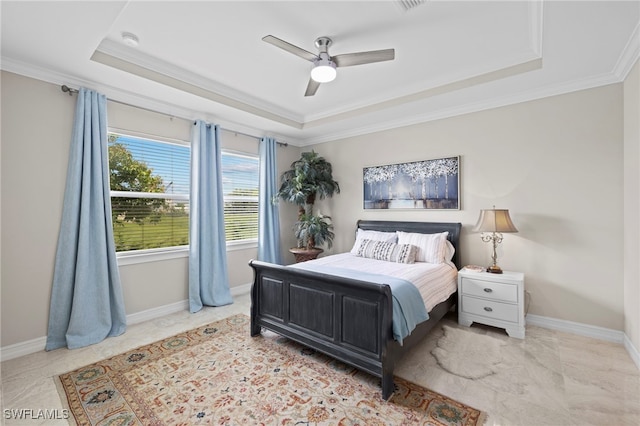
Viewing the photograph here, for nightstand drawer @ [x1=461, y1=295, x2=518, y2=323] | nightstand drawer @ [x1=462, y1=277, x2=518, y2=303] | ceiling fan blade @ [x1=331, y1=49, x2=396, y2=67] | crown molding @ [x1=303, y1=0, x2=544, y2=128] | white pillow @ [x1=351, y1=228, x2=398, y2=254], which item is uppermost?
crown molding @ [x1=303, y1=0, x2=544, y2=128]

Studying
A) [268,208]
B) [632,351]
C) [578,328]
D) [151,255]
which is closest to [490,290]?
[578,328]

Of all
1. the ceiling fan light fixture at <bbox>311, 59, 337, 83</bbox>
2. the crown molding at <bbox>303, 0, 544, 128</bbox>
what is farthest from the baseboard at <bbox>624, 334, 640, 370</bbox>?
the ceiling fan light fixture at <bbox>311, 59, 337, 83</bbox>

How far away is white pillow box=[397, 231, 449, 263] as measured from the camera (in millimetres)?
3443

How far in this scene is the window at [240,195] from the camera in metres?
Answer: 4.48

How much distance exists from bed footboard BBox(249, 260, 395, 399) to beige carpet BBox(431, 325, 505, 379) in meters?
0.73

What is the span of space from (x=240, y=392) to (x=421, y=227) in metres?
2.92

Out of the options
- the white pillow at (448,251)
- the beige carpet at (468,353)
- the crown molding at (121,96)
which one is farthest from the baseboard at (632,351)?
the crown molding at (121,96)

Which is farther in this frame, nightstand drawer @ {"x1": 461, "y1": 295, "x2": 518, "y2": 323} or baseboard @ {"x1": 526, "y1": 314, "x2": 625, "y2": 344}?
nightstand drawer @ {"x1": 461, "y1": 295, "x2": 518, "y2": 323}

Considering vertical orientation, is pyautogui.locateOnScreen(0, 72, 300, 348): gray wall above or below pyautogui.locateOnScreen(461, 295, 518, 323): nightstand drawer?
above

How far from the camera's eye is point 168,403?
201cm

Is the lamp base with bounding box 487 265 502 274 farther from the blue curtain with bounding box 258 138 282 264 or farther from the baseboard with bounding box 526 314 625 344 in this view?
the blue curtain with bounding box 258 138 282 264

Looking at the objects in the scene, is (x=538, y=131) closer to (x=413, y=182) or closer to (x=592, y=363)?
(x=413, y=182)

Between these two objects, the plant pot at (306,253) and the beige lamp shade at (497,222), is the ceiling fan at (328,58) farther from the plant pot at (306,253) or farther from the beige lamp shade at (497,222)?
the plant pot at (306,253)

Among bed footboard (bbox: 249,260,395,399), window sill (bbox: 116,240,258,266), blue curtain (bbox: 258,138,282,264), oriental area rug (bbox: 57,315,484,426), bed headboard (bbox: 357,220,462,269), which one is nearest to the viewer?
oriental area rug (bbox: 57,315,484,426)
